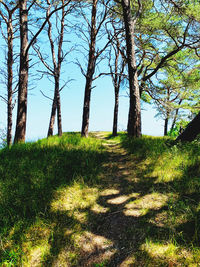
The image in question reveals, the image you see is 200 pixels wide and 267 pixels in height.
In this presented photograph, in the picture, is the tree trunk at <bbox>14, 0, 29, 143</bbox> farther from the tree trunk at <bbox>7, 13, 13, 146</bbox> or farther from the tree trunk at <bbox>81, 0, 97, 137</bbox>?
the tree trunk at <bbox>7, 13, 13, 146</bbox>

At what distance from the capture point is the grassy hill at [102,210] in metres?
1.93

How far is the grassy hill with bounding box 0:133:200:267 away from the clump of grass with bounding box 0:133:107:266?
12 mm

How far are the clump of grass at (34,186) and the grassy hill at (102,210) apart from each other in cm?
1

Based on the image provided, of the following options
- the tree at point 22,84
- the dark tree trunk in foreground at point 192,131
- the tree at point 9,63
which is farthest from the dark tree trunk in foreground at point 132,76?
the tree at point 9,63

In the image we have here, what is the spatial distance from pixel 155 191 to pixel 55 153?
2.63 m

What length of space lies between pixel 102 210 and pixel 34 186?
1.31 meters

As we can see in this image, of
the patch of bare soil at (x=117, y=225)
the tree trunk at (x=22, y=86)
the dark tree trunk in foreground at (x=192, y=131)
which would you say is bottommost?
the patch of bare soil at (x=117, y=225)

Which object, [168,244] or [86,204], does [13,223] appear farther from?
[168,244]

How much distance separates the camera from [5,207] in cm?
261

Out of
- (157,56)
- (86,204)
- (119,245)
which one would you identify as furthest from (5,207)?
(157,56)

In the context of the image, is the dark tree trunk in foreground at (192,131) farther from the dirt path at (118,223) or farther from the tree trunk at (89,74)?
the tree trunk at (89,74)

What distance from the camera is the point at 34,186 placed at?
3.01m

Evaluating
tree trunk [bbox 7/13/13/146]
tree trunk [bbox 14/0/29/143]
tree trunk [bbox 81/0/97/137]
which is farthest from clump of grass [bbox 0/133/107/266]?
tree trunk [bbox 7/13/13/146]

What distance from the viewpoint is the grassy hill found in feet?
6.33
